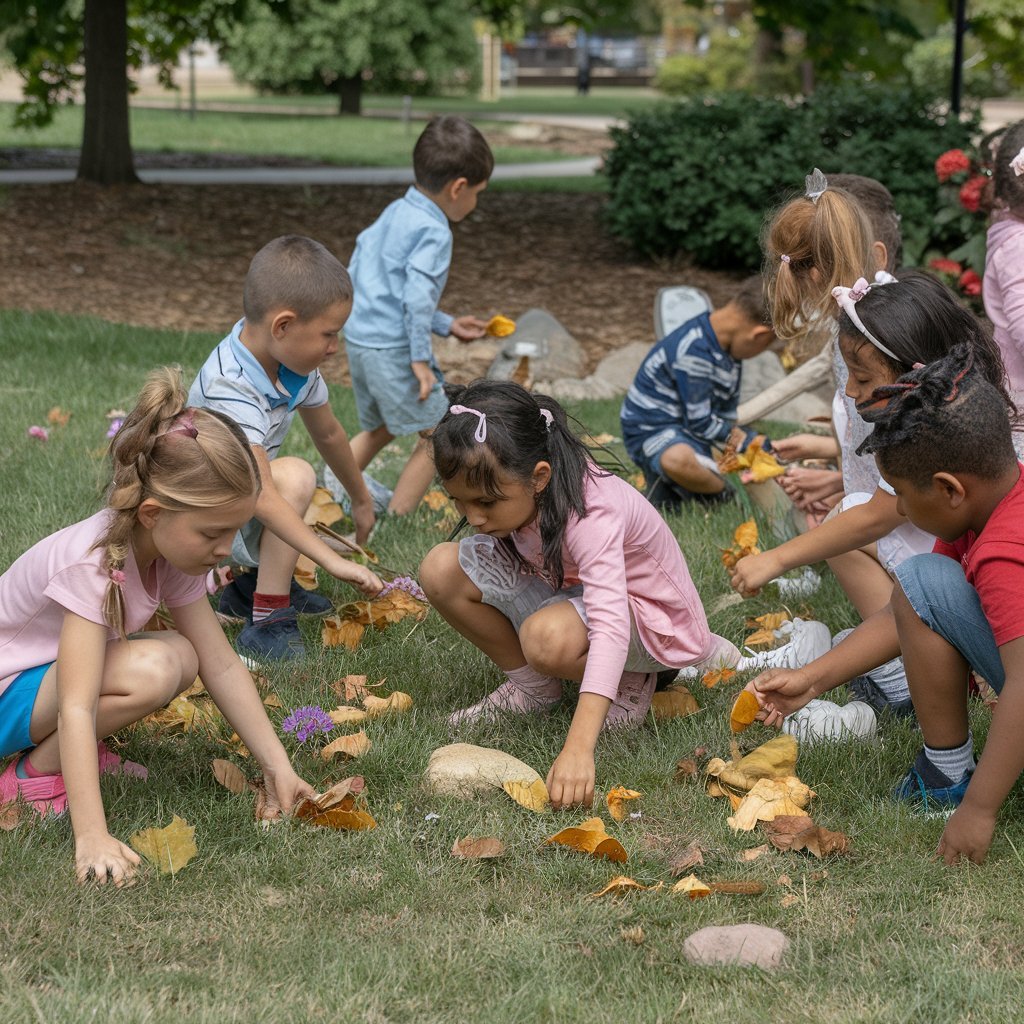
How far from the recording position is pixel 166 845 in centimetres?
287

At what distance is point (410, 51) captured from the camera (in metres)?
37.7

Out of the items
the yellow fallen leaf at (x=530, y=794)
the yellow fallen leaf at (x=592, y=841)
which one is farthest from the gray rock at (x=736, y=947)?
the yellow fallen leaf at (x=530, y=794)

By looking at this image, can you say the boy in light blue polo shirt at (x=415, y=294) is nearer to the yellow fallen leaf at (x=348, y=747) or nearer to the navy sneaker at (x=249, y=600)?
the navy sneaker at (x=249, y=600)

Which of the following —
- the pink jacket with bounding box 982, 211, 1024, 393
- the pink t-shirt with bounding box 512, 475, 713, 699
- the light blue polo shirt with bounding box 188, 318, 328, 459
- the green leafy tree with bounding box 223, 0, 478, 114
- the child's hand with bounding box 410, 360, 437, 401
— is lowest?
the pink t-shirt with bounding box 512, 475, 713, 699

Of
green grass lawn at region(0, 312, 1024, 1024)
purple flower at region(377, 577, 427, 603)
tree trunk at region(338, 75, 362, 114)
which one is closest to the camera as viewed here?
green grass lawn at region(0, 312, 1024, 1024)

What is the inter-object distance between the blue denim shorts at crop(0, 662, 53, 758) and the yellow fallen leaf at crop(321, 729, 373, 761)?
2.30 ft

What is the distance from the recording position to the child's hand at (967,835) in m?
2.83

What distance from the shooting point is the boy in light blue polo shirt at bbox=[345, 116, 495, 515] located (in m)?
5.36

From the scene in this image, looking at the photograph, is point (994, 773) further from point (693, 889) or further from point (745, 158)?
point (745, 158)

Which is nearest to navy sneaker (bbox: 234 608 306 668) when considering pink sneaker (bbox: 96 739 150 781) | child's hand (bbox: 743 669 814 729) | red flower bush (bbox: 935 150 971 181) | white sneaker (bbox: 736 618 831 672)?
pink sneaker (bbox: 96 739 150 781)

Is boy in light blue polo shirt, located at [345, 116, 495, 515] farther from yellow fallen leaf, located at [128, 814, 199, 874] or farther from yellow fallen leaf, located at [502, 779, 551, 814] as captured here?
yellow fallen leaf, located at [128, 814, 199, 874]

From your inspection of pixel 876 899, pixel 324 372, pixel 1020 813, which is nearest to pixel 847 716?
pixel 1020 813

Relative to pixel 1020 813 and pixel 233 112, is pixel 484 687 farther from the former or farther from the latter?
pixel 233 112

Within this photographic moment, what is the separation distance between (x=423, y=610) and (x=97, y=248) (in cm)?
762
